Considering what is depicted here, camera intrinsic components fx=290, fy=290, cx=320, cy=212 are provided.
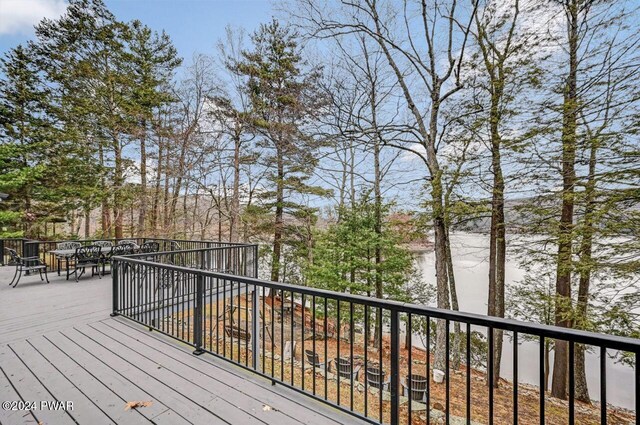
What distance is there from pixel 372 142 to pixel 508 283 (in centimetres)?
815

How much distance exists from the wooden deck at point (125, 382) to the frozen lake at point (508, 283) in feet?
27.4

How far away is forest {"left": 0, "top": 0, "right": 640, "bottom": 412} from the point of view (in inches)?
234

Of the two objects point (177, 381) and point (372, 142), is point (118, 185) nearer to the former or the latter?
point (372, 142)

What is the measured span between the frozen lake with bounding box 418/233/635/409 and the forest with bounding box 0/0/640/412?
811 mm

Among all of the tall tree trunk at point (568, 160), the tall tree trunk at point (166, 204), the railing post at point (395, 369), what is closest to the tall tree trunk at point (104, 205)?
the tall tree trunk at point (166, 204)

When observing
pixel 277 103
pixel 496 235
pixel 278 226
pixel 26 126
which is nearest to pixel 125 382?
pixel 496 235

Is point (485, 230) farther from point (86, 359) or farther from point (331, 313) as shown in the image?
point (86, 359)

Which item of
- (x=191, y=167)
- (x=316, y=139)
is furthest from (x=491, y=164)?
(x=191, y=167)

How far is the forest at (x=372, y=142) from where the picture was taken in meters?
5.94

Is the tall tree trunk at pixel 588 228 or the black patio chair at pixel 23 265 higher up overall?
the tall tree trunk at pixel 588 228

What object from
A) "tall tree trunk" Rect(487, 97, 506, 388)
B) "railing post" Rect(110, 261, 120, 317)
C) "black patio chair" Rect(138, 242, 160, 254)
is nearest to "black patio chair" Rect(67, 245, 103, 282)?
"black patio chair" Rect(138, 242, 160, 254)

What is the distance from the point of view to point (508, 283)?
11.5 metres

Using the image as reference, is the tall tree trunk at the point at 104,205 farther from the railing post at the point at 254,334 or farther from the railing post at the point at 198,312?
the railing post at the point at 254,334

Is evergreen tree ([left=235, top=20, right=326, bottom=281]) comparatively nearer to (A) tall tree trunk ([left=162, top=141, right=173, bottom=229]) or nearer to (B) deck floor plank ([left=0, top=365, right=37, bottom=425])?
(A) tall tree trunk ([left=162, top=141, right=173, bottom=229])
